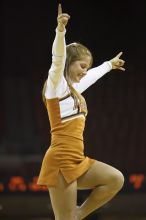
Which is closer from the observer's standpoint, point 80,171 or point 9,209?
point 80,171

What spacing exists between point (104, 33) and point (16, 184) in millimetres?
855

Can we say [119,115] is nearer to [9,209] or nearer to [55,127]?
[9,209]

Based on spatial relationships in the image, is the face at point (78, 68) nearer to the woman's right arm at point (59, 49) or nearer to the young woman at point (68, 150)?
the young woman at point (68, 150)

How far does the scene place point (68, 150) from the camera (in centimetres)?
145

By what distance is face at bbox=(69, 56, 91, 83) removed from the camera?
1517 millimetres

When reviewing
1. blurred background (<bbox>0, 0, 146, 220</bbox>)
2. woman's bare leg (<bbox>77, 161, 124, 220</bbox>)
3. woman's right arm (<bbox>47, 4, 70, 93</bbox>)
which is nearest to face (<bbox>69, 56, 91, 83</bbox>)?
woman's right arm (<bbox>47, 4, 70, 93</bbox>)

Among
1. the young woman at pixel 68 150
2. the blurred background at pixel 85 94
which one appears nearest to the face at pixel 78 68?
the young woman at pixel 68 150

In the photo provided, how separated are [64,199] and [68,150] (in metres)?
0.13

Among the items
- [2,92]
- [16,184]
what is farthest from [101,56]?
[16,184]

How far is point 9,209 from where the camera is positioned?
2.64 m

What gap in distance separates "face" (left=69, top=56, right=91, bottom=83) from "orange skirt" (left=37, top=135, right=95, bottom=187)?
0.60ft

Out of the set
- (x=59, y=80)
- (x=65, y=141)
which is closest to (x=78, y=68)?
(x=59, y=80)

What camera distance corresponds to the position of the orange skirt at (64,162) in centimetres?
143

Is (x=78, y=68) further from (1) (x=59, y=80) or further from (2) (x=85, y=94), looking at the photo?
(2) (x=85, y=94)
